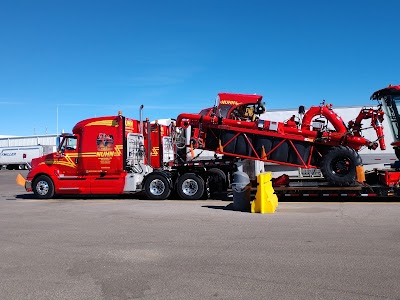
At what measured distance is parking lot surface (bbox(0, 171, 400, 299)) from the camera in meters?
4.92

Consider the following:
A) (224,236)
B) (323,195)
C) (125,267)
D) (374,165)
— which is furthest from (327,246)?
(374,165)

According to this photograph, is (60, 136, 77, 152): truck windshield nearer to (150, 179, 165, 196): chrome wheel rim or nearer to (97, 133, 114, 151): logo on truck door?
(97, 133, 114, 151): logo on truck door

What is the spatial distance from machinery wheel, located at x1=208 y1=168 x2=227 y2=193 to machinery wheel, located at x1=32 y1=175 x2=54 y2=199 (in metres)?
6.17

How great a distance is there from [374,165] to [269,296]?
50.8 feet

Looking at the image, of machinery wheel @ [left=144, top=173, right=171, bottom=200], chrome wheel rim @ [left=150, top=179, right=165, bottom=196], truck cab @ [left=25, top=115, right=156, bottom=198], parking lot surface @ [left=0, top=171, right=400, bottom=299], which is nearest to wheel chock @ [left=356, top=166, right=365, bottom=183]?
parking lot surface @ [left=0, top=171, right=400, bottom=299]

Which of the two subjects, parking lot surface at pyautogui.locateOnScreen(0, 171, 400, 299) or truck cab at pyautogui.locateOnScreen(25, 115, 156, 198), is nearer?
parking lot surface at pyautogui.locateOnScreen(0, 171, 400, 299)

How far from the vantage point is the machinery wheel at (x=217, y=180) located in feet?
50.0

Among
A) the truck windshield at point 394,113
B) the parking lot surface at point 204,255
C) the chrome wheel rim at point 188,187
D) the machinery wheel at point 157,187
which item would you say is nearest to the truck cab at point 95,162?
the machinery wheel at point 157,187

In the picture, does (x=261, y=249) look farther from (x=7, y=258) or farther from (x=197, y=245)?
(x=7, y=258)

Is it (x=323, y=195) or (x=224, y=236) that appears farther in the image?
(x=323, y=195)

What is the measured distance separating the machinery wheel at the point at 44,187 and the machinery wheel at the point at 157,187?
385cm

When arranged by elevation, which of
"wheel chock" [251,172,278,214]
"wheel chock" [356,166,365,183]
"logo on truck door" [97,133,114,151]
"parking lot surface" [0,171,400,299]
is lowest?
"parking lot surface" [0,171,400,299]

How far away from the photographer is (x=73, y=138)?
16.1 m

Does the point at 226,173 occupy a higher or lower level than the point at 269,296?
higher
